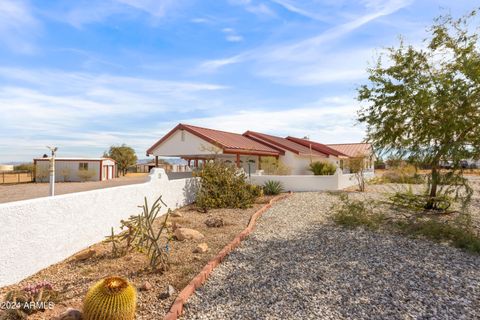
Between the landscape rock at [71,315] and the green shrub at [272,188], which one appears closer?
the landscape rock at [71,315]

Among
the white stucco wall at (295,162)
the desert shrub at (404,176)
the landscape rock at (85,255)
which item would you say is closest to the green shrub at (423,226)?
the desert shrub at (404,176)

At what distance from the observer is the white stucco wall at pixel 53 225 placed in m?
5.15

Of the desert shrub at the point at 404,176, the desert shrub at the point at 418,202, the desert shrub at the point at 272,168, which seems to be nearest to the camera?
the desert shrub at the point at 418,202

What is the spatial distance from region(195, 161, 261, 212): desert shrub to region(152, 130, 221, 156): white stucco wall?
25.6 ft

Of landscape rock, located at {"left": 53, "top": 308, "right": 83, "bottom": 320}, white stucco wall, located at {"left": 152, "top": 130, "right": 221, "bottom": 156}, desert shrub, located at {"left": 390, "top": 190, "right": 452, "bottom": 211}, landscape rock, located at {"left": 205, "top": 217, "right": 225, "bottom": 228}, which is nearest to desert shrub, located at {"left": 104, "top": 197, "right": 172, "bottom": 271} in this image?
landscape rock, located at {"left": 53, "top": 308, "right": 83, "bottom": 320}

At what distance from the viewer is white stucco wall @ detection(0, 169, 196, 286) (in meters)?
5.15

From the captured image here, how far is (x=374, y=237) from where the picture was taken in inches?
320

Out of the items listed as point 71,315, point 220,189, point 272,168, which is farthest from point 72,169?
point 71,315

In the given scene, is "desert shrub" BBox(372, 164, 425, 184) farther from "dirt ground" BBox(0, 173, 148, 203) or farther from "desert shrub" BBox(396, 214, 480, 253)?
"dirt ground" BBox(0, 173, 148, 203)

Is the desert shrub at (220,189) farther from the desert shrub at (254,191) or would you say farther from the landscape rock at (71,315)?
the landscape rock at (71,315)

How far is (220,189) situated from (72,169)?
25514 millimetres

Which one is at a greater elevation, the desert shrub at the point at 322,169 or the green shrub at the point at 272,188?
the desert shrub at the point at 322,169

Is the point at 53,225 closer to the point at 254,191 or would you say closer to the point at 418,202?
the point at 254,191

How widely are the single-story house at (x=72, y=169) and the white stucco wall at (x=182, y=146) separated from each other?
1167 cm
